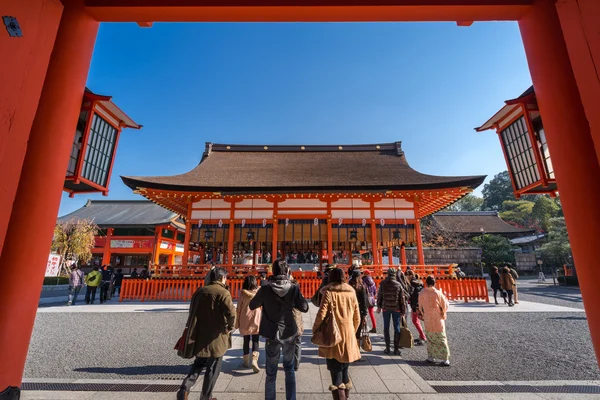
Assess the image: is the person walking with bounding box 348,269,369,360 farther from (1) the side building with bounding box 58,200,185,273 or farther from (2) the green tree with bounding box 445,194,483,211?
(2) the green tree with bounding box 445,194,483,211

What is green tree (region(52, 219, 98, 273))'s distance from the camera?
61.9 feet

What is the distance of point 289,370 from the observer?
289cm

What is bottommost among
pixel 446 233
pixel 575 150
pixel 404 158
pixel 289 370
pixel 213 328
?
pixel 289 370

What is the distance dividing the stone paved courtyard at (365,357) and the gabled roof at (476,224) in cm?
2555

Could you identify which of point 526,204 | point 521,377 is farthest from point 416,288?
point 526,204

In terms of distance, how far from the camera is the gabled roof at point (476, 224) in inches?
1198

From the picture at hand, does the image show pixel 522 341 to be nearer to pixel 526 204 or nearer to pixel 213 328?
pixel 213 328

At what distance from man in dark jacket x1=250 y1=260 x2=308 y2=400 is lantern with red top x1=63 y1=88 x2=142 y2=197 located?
284 cm

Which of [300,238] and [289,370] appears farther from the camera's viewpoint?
[300,238]

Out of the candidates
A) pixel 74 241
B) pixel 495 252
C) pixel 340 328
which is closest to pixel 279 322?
pixel 340 328

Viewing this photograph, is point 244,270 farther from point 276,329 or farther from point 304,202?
point 276,329

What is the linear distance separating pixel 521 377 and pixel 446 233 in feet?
96.4

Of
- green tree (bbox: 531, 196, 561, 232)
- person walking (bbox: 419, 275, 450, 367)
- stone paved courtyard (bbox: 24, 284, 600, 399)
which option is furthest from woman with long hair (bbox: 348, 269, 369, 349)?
green tree (bbox: 531, 196, 561, 232)

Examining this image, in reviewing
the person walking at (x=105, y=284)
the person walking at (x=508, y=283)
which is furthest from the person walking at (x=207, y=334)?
the person walking at (x=508, y=283)
